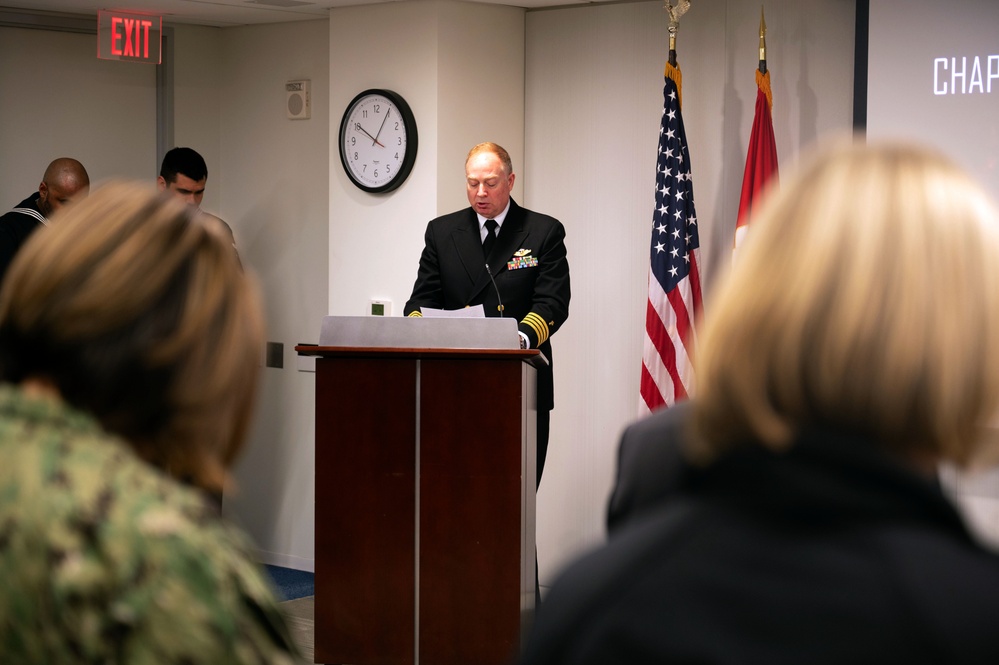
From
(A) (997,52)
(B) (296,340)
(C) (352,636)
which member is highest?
(A) (997,52)

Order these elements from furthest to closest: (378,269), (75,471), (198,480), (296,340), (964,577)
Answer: (296,340) → (378,269) → (198,480) → (75,471) → (964,577)

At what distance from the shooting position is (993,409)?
86cm

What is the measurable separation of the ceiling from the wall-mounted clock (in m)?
0.48

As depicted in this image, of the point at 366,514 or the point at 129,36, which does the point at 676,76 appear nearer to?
the point at 366,514

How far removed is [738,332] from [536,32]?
16.4 feet

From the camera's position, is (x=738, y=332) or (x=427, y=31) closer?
(x=738, y=332)

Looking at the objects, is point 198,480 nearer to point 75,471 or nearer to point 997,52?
point 75,471

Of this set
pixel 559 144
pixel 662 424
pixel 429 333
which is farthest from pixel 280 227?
pixel 662 424

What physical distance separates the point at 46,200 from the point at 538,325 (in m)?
2.42

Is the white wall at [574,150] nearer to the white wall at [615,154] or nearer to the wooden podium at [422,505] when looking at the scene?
the white wall at [615,154]

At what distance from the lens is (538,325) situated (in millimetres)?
4371

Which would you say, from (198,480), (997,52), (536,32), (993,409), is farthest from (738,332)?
(536,32)

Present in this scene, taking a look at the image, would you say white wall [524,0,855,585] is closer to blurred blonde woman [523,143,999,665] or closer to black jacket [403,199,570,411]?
black jacket [403,199,570,411]

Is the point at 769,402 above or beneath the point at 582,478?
above
